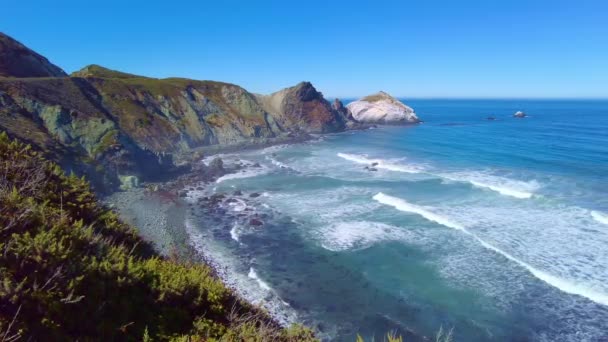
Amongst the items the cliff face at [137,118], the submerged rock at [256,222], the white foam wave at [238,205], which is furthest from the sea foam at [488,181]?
the cliff face at [137,118]

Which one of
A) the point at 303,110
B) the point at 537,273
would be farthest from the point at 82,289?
the point at 303,110

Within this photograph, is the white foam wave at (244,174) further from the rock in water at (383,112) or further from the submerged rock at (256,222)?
the rock in water at (383,112)

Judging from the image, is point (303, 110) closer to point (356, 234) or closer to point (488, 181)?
point (488, 181)

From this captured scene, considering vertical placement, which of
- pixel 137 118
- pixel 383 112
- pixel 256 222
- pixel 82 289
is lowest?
pixel 256 222

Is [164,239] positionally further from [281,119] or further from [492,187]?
[281,119]

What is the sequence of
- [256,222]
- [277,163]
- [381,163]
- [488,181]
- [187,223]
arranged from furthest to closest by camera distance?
[277,163]
[381,163]
[488,181]
[187,223]
[256,222]

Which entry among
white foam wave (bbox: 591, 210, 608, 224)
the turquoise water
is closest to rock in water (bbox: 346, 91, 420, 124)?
the turquoise water
